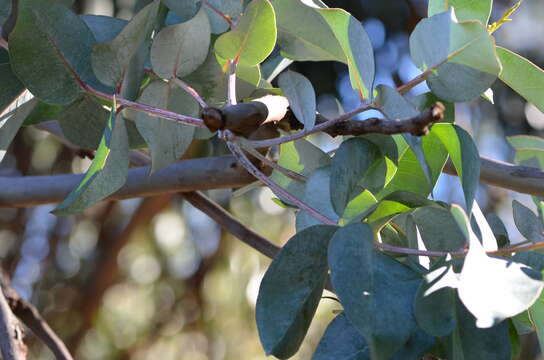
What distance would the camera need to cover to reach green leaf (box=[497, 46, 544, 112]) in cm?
39

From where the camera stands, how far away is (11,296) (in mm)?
718

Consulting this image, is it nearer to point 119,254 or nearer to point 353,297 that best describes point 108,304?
point 119,254

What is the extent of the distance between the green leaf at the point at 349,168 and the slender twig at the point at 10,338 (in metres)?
0.35

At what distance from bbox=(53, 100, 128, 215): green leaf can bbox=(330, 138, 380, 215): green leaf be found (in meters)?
0.11

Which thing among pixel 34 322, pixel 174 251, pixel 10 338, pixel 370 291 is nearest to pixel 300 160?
pixel 370 291

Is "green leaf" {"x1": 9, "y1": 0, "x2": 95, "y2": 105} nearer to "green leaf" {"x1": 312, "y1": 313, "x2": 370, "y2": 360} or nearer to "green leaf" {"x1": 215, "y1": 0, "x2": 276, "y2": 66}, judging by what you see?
"green leaf" {"x1": 215, "y1": 0, "x2": 276, "y2": 66}

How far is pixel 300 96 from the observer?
1.29ft

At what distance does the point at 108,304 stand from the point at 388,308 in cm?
220

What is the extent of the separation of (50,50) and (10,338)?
11.3 inches

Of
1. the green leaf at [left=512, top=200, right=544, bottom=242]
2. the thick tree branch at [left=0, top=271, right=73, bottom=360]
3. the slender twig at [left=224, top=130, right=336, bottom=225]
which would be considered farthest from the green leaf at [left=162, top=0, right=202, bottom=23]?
the thick tree branch at [left=0, top=271, right=73, bottom=360]

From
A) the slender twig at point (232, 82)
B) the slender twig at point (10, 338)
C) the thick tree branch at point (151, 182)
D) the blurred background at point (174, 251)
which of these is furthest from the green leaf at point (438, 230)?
the blurred background at point (174, 251)

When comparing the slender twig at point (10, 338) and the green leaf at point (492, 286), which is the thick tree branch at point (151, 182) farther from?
the green leaf at point (492, 286)

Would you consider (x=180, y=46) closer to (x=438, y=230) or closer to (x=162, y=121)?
(x=162, y=121)

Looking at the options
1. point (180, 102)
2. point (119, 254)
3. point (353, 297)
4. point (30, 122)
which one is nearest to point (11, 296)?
point (30, 122)
